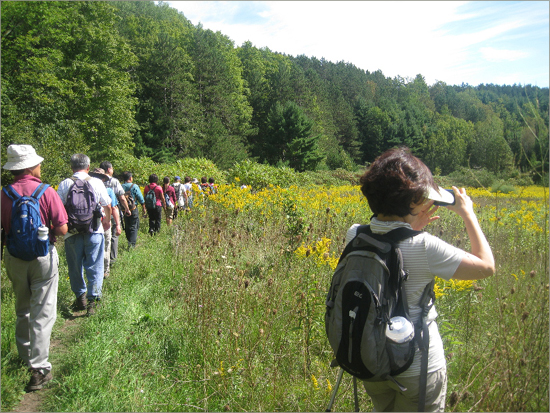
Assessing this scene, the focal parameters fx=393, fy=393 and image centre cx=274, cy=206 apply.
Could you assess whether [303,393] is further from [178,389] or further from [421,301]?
[421,301]

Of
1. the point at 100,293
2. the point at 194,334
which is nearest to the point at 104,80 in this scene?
the point at 100,293

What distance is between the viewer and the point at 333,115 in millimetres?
71688

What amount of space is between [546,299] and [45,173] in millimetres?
14292

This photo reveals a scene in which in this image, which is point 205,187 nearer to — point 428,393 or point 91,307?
point 91,307

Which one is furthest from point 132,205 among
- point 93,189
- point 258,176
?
point 258,176

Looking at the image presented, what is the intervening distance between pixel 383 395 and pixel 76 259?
396 centimetres

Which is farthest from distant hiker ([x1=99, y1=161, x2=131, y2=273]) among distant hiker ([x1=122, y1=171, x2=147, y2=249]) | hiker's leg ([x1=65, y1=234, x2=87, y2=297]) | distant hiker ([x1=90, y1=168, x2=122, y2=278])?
hiker's leg ([x1=65, y1=234, x2=87, y2=297])

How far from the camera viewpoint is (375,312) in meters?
1.60

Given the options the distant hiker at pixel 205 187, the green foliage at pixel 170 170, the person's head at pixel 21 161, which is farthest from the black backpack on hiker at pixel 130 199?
the green foliage at pixel 170 170

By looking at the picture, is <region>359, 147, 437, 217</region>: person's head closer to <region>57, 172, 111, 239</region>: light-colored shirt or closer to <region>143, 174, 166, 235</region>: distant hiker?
<region>57, 172, 111, 239</region>: light-colored shirt

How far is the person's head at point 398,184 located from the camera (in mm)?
1742

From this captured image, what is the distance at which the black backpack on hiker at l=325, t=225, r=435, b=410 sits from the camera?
1.60m

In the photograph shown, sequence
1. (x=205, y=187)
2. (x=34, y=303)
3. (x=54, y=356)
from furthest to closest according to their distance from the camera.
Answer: (x=205, y=187), (x=54, y=356), (x=34, y=303)

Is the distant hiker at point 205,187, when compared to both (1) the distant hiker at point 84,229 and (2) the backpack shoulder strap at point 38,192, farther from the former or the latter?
(2) the backpack shoulder strap at point 38,192
